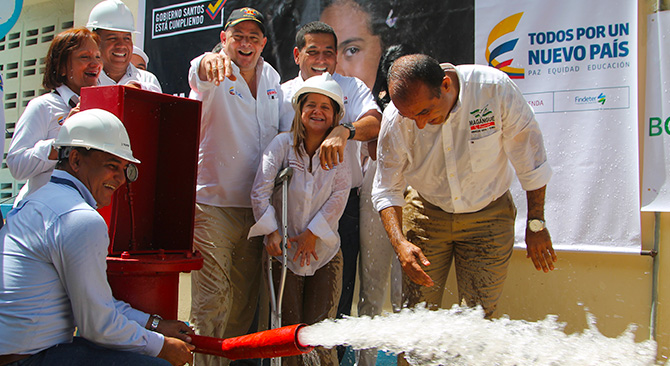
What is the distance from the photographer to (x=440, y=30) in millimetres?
4754

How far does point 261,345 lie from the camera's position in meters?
2.54

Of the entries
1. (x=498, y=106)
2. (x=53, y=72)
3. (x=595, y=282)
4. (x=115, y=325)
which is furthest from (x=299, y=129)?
(x=595, y=282)

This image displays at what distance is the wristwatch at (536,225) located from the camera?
11.6ft

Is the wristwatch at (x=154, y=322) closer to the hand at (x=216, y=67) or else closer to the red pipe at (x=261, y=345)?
the red pipe at (x=261, y=345)

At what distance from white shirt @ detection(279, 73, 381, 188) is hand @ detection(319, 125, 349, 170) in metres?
0.45

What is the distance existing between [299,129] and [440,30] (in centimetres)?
169

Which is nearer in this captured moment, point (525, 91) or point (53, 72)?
point (53, 72)

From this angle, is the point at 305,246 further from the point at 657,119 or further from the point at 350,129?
the point at 657,119

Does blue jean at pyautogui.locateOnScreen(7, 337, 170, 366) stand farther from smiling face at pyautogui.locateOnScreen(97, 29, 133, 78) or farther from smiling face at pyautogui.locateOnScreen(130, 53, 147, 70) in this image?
smiling face at pyautogui.locateOnScreen(130, 53, 147, 70)

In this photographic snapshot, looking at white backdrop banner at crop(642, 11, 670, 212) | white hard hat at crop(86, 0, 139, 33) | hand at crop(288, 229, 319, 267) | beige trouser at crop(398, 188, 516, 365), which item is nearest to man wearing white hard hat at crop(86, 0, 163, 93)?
white hard hat at crop(86, 0, 139, 33)

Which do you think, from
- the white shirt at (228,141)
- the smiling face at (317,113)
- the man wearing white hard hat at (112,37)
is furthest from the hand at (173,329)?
the man wearing white hard hat at (112,37)

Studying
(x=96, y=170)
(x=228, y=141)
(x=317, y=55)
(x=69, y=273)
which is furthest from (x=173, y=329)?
(x=317, y=55)

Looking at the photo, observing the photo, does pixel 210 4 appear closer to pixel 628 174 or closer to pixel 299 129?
pixel 299 129

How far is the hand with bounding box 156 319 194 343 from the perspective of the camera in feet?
8.96
